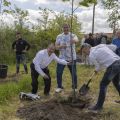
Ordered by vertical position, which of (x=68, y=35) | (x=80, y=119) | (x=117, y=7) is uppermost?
(x=117, y=7)

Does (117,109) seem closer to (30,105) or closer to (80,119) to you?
(80,119)

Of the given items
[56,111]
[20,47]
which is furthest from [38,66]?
[20,47]

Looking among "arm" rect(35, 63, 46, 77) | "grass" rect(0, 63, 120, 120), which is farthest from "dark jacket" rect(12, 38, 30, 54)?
"arm" rect(35, 63, 46, 77)

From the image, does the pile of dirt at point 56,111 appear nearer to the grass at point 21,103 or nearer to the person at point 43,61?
the grass at point 21,103

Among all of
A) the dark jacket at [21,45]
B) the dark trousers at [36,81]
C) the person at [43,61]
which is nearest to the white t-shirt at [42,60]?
the person at [43,61]

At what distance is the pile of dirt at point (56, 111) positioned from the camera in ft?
25.4

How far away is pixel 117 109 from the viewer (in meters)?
8.49

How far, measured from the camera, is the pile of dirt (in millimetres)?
7746

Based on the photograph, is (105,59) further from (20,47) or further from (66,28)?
(20,47)

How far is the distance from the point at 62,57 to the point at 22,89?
1.44 metres

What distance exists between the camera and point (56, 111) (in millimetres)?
8023

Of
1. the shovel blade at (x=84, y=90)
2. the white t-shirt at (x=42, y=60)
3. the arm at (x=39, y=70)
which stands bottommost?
the shovel blade at (x=84, y=90)

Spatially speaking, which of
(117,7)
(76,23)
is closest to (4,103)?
(117,7)

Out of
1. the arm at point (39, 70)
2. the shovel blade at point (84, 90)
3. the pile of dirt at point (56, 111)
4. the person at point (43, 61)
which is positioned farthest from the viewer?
the shovel blade at point (84, 90)
